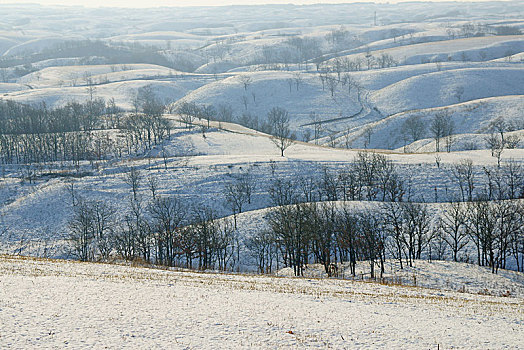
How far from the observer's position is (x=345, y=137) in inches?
5305

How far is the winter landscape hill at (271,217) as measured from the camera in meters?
19.1

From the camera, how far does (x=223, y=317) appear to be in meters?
19.4

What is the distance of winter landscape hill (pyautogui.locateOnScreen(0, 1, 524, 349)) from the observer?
19.1 meters

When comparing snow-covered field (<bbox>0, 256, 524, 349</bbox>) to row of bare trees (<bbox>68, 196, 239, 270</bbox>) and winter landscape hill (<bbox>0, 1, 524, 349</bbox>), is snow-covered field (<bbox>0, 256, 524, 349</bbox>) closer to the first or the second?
winter landscape hill (<bbox>0, 1, 524, 349</bbox>)

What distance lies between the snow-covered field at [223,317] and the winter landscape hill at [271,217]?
0.39 feet

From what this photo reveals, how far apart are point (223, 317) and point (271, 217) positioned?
137ft

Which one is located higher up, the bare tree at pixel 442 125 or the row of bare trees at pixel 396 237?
the bare tree at pixel 442 125

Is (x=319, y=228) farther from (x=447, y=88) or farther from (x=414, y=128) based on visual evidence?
(x=447, y=88)

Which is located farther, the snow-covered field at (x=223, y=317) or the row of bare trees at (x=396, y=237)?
the row of bare trees at (x=396, y=237)

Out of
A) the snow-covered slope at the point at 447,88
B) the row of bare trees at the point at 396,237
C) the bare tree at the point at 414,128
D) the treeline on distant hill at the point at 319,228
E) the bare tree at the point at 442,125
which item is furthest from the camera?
the snow-covered slope at the point at 447,88

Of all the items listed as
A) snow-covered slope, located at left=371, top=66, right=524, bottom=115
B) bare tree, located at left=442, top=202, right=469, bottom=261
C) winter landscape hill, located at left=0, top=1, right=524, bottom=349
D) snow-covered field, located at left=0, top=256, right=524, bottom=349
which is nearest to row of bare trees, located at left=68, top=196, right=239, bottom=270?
winter landscape hill, located at left=0, top=1, right=524, bottom=349

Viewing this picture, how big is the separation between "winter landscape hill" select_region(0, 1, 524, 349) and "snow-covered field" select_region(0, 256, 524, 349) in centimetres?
12

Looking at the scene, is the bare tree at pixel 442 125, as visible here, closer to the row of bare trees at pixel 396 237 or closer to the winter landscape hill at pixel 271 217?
the winter landscape hill at pixel 271 217

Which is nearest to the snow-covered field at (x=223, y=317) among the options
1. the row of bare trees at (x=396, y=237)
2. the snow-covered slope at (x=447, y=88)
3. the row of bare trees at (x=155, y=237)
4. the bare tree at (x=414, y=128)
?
the row of bare trees at (x=396, y=237)
